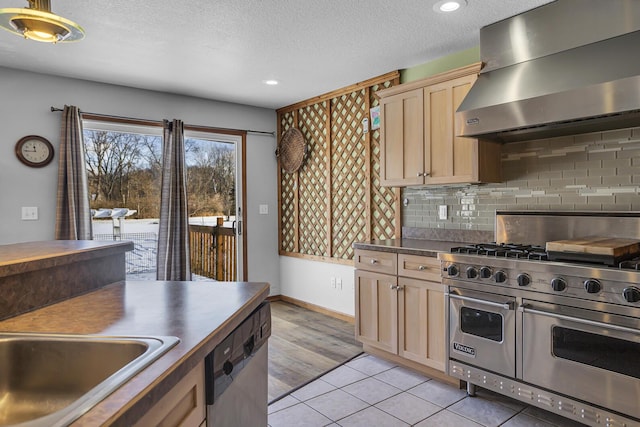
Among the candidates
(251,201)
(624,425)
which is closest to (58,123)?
(251,201)

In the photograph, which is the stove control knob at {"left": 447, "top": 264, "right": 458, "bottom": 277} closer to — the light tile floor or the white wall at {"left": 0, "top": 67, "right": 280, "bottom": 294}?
the light tile floor

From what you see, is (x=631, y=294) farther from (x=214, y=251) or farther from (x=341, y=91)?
(x=214, y=251)

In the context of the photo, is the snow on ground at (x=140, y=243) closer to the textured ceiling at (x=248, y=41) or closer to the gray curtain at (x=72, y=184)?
the gray curtain at (x=72, y=184)

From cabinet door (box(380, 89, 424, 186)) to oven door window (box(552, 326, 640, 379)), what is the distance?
1.37 m

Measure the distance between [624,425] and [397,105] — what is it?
2.37 meters

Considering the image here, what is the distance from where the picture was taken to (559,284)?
2.05 meters

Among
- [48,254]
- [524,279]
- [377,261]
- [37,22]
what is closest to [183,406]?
[48,254]

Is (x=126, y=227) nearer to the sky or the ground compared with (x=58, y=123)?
nearer to the ground

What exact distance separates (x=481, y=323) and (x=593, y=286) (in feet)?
2.21

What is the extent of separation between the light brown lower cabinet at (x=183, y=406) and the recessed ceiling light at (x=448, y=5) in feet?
7.37

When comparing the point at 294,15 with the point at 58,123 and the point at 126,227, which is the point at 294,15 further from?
the point at 126,227

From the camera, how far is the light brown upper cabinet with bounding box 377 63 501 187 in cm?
273

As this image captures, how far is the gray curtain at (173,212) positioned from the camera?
3982 millimetres

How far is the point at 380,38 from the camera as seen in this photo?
9.24 feet
